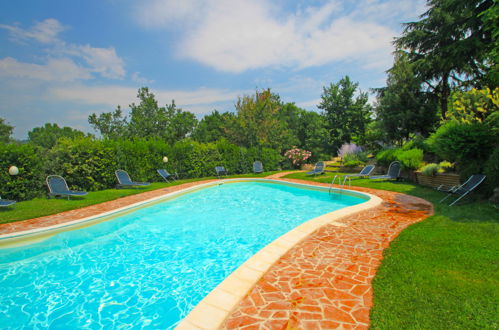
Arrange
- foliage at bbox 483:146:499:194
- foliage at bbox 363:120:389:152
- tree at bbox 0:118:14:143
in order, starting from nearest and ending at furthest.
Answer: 1. foliage at bbox 483:146:499:194
2. foliage at bbox 363:120:389:152
3. tree at bbox 0:118:14:143

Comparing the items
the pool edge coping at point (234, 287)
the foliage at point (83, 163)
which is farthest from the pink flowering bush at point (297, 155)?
the pool edge coping at point (234, 287)

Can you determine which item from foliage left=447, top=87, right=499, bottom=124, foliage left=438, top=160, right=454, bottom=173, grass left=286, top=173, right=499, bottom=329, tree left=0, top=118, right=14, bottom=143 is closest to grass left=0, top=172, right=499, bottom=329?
grass left=286, top=173, right=499, bottom=329

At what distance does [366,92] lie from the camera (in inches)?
876

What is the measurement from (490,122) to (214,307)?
33.0 feet

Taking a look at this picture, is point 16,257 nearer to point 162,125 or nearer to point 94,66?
point 94,66

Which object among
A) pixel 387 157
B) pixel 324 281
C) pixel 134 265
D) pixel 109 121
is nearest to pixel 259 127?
pixel 387 157

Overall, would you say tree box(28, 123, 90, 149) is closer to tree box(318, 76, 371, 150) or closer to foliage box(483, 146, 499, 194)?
tree box(318, 76, 371, 150)

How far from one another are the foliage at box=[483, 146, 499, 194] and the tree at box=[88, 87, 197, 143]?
974 inches

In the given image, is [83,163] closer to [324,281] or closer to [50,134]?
[324,281]

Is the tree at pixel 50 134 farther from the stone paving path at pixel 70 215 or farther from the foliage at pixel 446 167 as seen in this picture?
the foliage at pixel 446 167

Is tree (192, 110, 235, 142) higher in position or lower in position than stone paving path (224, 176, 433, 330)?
higher

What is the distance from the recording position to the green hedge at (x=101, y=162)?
27.3ft

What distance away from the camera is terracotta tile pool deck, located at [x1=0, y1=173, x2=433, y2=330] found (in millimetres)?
2328

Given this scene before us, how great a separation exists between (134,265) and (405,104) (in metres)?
18.8
